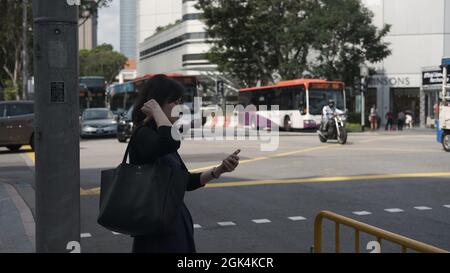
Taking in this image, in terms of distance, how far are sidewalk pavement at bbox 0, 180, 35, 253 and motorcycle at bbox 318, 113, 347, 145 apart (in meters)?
14.4

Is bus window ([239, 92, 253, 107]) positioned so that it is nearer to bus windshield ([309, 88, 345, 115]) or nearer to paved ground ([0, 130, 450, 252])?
bus windshield ([309, 88, 345, 115])

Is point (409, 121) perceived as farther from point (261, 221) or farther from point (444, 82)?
point (261, 221)

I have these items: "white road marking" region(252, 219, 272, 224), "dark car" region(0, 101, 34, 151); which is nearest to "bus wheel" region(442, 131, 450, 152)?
"white road marking" region(252, 219, 272, 224)

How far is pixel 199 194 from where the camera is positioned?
10.8 metres

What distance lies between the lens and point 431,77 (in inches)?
1716

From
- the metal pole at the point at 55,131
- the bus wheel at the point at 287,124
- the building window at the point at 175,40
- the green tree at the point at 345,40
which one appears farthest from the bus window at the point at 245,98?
the building window at the point at 175,40

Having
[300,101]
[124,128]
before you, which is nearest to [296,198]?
[124,128]

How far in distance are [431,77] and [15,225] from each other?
39608 millimetres

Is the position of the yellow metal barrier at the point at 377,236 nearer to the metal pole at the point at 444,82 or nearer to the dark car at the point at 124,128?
the metal pole at the point at 444,82

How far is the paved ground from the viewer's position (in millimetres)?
7297

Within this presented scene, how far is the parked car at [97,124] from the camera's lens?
2842 centimetres

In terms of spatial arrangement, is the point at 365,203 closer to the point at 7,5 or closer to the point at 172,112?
the point at 172,112

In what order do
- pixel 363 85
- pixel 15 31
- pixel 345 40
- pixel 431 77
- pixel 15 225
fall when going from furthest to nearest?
pixel 431 77
pixel 345 40
pixel 15 31
pixel 363 85
pixel 15 225

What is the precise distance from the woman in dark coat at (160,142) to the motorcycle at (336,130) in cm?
1963
